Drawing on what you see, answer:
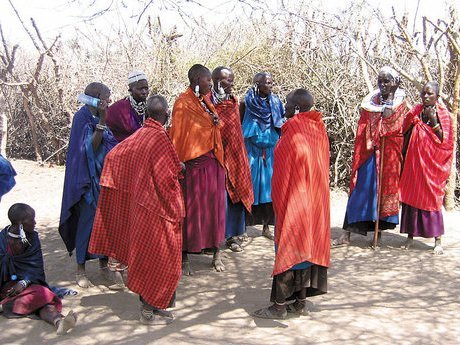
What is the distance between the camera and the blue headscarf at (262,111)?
6.16 metres

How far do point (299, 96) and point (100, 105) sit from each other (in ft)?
5.46

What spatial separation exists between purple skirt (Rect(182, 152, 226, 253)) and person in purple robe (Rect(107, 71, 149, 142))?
59cm

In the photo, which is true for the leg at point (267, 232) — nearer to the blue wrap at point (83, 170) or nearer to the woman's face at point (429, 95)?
the woman's face at point (429, 95)

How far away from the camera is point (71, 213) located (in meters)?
4.82

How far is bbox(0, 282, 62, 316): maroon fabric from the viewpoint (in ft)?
13.1

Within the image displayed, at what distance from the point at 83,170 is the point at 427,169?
3.60 metres

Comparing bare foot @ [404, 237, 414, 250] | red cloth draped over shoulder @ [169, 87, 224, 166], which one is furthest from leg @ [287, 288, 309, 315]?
bare foot @ [404, 237, 414, 250]

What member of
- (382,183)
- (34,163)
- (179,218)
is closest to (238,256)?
(382,183)

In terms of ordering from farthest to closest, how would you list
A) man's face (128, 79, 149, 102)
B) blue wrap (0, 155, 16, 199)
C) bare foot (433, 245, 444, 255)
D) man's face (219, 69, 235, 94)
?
bare foot (433, 245, 444, 255) → man's face (219, 69, 235, 94) → man's face (128, 79, 149, 102) → blue wrap (0, 155, 16, 199)

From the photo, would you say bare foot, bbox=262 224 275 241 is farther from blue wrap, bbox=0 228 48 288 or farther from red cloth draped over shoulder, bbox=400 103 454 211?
blue wrap, bbox=0 228 48 288

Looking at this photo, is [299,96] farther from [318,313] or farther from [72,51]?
[72,51]

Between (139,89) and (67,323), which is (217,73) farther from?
(67,323)

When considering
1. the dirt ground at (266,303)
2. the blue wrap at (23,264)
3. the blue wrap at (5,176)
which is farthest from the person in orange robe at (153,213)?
the blue wrap at (5,176)

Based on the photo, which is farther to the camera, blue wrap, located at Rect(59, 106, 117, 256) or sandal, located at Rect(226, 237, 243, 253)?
sandal, located at Rect(226, 237, 243, 253)
